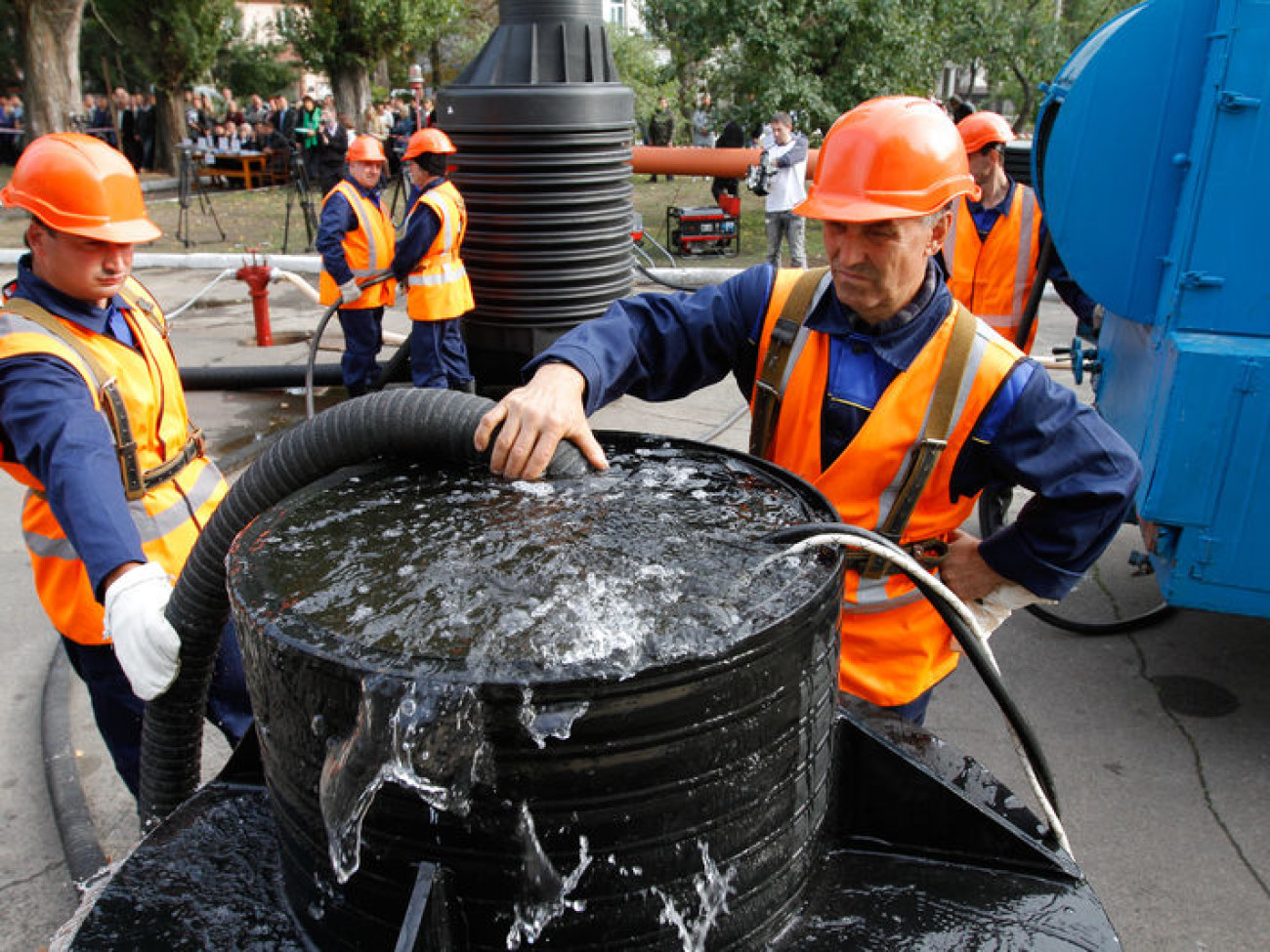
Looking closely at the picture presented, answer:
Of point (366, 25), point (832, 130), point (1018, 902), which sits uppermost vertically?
point (366, 25)

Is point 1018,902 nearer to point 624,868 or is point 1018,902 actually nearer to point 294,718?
point 624,868

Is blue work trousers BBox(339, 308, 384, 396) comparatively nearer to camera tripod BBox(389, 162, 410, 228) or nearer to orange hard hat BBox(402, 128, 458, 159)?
orange hard hat BBox(402, 128, 458, 159)

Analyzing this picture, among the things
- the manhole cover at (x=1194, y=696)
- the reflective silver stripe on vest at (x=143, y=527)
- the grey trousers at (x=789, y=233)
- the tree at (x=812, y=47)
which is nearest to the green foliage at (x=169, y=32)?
the tree at (x=812, y=47)

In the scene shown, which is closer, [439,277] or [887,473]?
[887,473]

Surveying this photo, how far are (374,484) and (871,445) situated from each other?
3.16ft

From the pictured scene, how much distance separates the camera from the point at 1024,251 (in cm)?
503

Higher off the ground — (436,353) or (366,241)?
(366,241)

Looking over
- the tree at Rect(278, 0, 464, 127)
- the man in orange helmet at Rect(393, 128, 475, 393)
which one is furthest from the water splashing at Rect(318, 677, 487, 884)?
the tree at Rect(278, 0, 464, 127)

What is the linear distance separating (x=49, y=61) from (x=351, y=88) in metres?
6.13

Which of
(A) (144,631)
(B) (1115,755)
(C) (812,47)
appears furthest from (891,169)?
(C) (812,47)

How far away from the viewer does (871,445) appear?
203 cm

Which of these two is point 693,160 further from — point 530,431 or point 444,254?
point 530,431

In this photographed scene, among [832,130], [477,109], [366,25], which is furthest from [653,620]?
[366,25]

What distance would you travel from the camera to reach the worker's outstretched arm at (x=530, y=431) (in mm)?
1598
